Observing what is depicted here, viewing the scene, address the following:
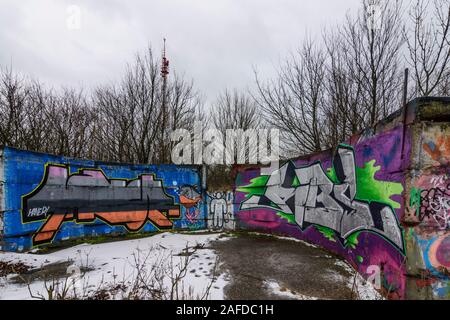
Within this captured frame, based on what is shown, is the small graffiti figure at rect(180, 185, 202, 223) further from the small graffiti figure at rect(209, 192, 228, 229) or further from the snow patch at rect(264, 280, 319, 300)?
the snow patch at rect(264, 280, 319, 300)

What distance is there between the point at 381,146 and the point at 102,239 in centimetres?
788

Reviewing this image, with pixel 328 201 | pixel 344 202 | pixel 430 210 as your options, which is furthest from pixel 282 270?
pixel 430 210

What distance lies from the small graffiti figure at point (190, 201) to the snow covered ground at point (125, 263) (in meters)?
1.43

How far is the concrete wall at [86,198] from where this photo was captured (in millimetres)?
5910

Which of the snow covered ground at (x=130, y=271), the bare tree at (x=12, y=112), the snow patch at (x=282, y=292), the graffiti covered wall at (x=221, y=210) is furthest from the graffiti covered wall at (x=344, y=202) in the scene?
the bare tree at (x=12, y=112)

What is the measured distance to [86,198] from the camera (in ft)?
25.0

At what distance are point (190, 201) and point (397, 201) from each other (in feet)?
23.6

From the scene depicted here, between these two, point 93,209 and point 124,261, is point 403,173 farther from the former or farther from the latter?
point 93,209

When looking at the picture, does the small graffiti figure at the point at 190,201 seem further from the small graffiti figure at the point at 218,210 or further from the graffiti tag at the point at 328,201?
the graffiti tag at the point at 328,201

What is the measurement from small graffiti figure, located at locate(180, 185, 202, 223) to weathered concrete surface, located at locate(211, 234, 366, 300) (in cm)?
241

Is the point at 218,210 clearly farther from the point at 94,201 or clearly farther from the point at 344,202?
the point at 344,202

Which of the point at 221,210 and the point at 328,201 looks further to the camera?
the point at 221,210

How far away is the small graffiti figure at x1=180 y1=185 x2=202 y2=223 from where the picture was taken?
936cm

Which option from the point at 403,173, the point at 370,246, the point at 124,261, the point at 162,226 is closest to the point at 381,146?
the point at 403,173
